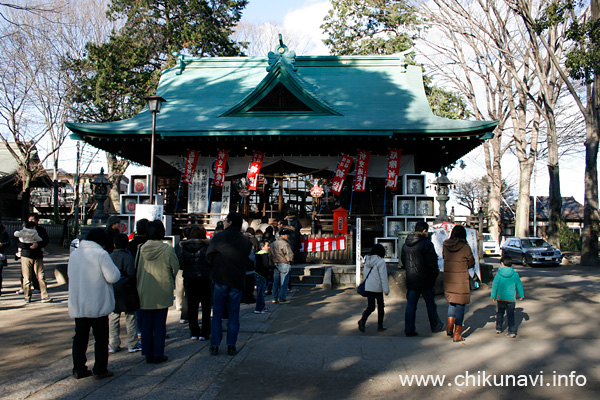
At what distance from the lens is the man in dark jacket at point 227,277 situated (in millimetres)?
5699

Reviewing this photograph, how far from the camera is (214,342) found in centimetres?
573

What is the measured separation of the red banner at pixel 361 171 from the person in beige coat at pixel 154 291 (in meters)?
9.99

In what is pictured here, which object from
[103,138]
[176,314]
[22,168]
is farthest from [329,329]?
[22,168]

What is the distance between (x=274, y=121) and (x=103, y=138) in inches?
223

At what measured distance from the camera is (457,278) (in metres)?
6.79

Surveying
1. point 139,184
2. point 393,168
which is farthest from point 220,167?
point 393,168

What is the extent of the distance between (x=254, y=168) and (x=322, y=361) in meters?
10.2

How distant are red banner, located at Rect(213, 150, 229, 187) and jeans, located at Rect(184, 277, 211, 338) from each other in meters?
9.29

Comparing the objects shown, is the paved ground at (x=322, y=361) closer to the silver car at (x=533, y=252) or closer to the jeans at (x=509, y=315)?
the jeans at (x=509, y=315)

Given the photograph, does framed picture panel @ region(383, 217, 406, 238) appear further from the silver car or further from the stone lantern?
the silver car

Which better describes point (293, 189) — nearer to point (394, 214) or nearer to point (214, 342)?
point (394, 214)

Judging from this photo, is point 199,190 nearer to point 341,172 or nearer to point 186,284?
point 341,172

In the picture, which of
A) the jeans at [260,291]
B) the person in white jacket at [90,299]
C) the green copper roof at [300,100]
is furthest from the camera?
the green copper roof at [300,100]

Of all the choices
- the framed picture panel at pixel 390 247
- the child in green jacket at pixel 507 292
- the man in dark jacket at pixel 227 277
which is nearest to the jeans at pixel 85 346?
the man in dark jacket at pixel 227 277
